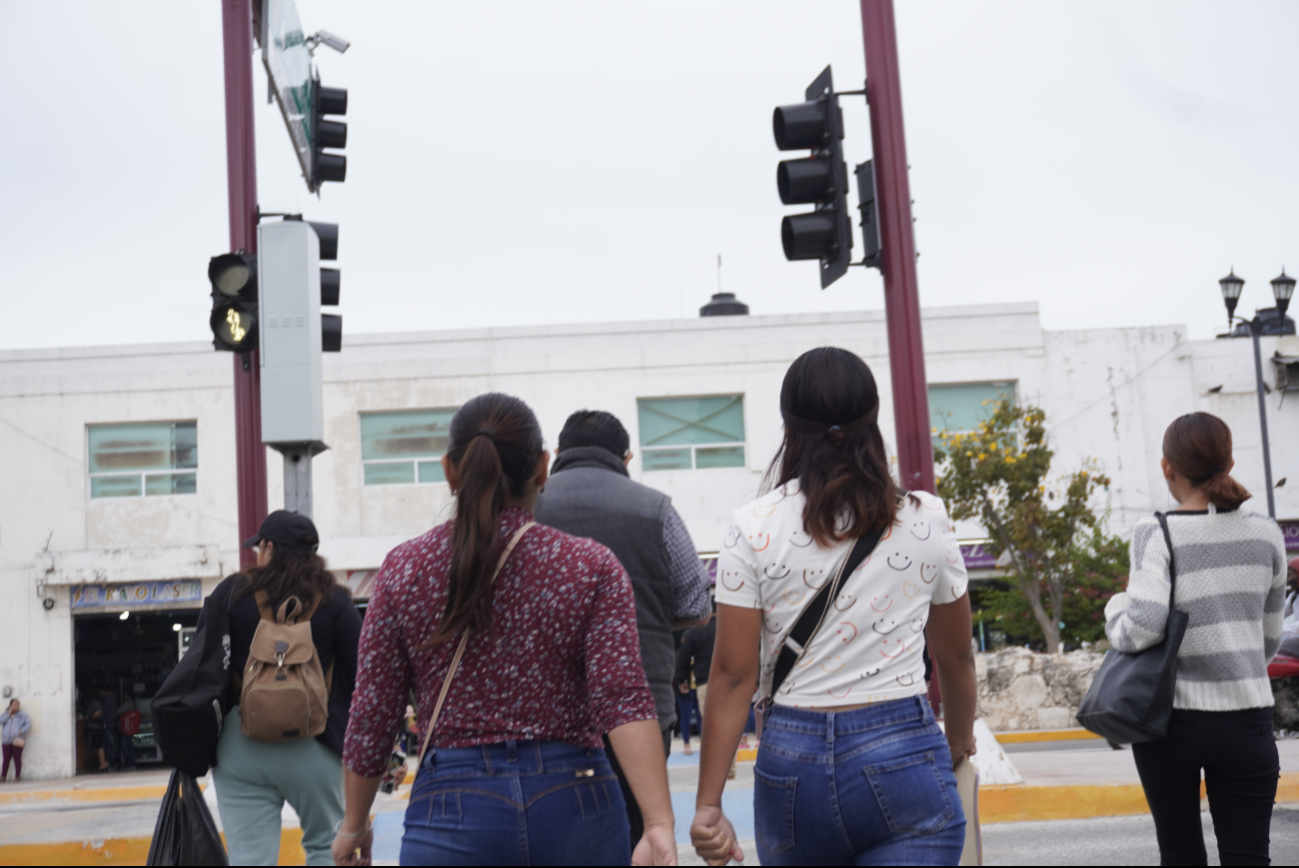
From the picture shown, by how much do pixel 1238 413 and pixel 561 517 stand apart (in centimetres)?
2282

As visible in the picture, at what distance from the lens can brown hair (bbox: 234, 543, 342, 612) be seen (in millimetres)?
4477

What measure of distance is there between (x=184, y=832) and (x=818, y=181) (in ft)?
14.4

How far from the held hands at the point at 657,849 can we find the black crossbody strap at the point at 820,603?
1.54 ft

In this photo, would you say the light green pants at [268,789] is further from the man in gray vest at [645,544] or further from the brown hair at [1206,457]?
the brown hair at [1206,457]

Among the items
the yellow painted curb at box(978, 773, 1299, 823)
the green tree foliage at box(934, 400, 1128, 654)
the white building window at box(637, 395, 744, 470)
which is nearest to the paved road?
the yellow painted curb at box(978, 773, 1299, 823)

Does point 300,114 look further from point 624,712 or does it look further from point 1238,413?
point 1238,413

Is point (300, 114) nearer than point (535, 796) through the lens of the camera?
No

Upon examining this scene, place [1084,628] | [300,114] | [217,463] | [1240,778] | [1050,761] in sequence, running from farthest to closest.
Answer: [217,463], [1084,628], [1050,761], [300,114], [1240,778]

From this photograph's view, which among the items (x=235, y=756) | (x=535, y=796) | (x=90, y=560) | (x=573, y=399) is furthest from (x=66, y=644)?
(x=535, y=796)

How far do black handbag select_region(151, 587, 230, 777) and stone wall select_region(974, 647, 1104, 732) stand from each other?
47.6 ft

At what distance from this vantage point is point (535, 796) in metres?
2.37

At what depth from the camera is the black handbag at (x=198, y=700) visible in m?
4.27

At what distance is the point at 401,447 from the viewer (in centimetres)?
2289

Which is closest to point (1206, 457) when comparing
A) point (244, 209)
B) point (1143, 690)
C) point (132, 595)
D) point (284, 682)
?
point (1143, 690)
